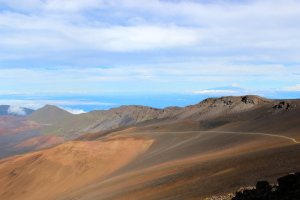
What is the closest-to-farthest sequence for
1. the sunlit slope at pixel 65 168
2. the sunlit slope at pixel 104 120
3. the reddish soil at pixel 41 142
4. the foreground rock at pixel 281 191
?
1. the foreground rock at pixel 281 191
2. the sunlit slope at pixel 65 168
3. the reddish soil at pixel 41 142
4. the sunlit slope at pixel 104 120

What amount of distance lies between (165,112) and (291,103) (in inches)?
2504

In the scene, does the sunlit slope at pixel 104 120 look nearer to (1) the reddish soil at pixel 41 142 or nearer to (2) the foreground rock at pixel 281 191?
(1) the reddish soil at pixel 41 142

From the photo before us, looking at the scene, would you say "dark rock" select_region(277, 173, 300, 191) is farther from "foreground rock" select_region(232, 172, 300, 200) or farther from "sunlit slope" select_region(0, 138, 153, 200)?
"sunlit slope" select_region(0, 138, 153, 200)

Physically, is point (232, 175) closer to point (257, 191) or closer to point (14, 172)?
point (257, 191)

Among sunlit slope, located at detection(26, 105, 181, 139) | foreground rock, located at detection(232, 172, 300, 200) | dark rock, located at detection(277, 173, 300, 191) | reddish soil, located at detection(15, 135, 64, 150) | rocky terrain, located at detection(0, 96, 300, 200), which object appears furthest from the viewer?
sunlit slope, located at detection(26, 105, 181, 139)

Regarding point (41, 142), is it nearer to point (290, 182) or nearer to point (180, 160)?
point (180, 160)

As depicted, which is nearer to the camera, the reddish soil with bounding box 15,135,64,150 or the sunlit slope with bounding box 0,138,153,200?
the sunlit slope with bounding box 0,138,153,200

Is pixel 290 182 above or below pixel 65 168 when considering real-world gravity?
above

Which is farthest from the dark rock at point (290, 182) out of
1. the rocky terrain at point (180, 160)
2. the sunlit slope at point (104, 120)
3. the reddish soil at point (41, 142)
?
the reddish soil at point (41, 142)

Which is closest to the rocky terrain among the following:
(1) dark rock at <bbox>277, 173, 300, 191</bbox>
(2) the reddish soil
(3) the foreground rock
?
(3) the foreground rock

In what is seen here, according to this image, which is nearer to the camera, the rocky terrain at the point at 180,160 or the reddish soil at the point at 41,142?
the rocky terrain at the point at 180,160

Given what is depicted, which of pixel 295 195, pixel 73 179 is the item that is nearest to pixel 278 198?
pixel 295 195

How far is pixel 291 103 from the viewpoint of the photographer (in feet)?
193

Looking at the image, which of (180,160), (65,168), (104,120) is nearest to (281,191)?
(180,160)
